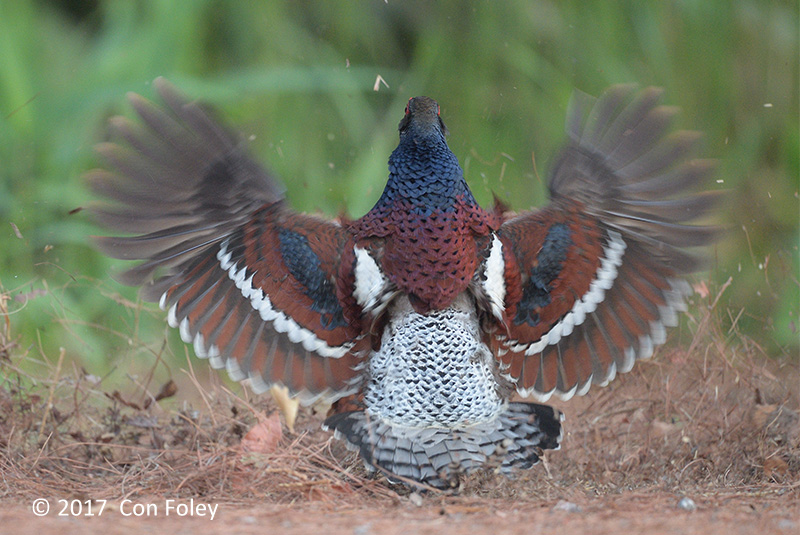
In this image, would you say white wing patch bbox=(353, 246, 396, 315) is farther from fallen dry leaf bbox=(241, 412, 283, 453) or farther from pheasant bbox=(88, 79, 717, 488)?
fallen dry leaf bbox=(241, 412, 283, 453)

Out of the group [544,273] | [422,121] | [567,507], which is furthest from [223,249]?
[567,507]

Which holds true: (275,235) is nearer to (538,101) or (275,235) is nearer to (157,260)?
(157,260)

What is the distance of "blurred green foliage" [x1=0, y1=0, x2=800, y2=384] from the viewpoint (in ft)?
15.0

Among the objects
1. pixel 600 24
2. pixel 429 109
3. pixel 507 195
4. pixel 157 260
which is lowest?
pixel 157 260

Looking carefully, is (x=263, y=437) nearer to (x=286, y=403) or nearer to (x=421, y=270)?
(x=286, y=403)

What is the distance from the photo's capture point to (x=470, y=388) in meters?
3.01

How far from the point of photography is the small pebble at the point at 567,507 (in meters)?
2.37

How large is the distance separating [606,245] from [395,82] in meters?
2.43

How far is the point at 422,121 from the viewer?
9.64ft

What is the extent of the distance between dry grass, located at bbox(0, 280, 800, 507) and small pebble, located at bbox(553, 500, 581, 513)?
224 mm

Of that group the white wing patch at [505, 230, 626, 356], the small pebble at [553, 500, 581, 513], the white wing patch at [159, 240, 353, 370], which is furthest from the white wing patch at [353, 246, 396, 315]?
the small pebble at [553, 500, 581, 513]

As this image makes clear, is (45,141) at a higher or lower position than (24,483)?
higher

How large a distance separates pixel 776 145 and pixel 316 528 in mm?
4058

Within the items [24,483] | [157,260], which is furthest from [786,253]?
[24,483]
